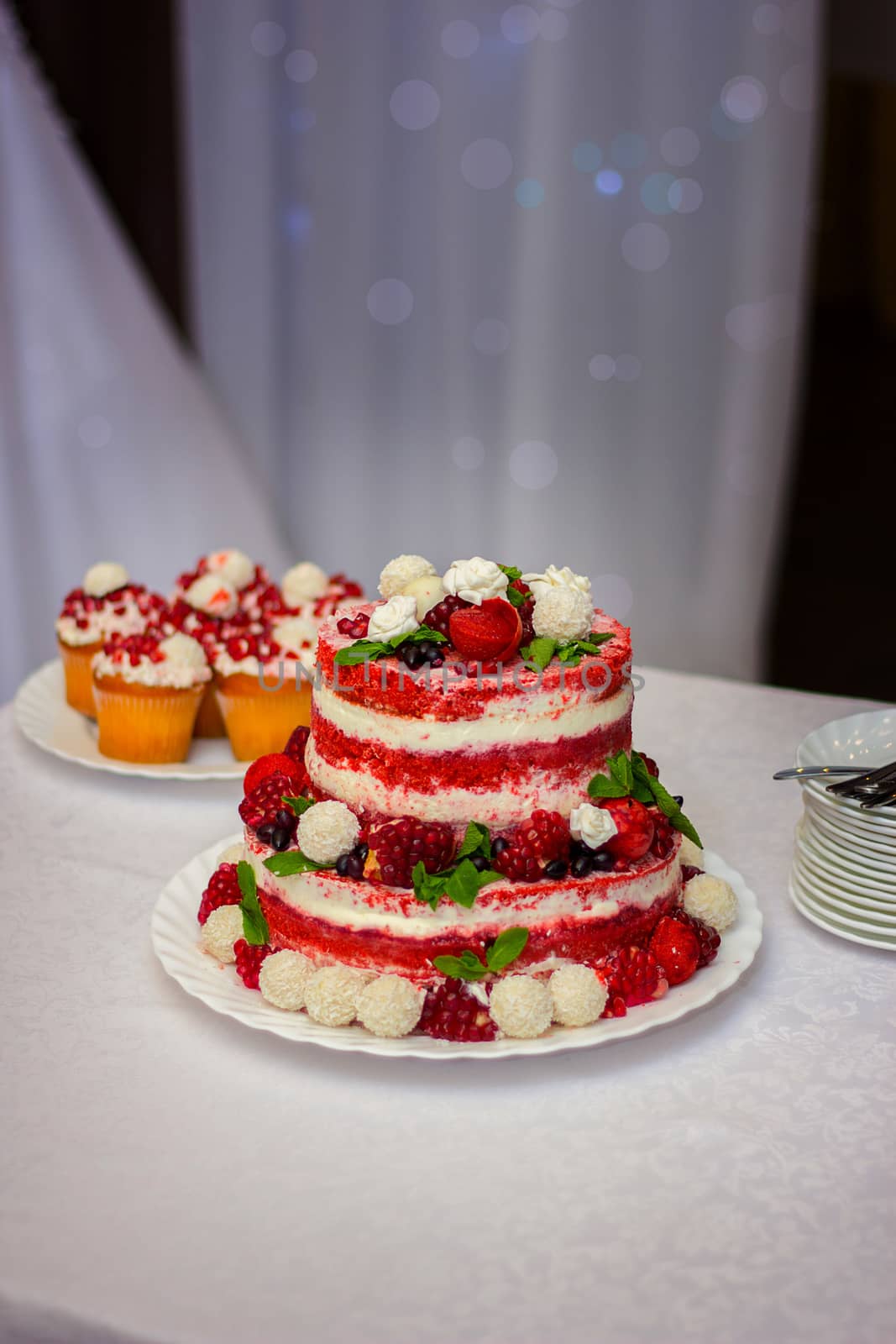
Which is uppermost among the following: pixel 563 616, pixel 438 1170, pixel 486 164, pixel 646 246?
pixel 486 164

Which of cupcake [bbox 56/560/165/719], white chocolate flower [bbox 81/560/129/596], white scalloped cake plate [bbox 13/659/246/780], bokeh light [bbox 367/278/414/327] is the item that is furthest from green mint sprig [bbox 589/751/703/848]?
bokeh light [bbox 367/278/414/327]

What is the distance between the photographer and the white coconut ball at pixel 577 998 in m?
1.73

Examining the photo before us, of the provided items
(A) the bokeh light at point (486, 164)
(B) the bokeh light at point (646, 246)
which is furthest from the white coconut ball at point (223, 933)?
(A) the bokeh light at point (486, 164)

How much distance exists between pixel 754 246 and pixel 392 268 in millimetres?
1508

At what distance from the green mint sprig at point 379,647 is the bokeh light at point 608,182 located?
3.89m

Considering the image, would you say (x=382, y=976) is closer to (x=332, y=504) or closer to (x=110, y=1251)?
(x=110, y=1251)

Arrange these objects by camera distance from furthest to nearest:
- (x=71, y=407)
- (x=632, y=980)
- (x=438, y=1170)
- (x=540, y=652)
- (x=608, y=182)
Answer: (x=608, y=182) < (x=71, y=407) < (x=540, y=652) < (x=632, y=980) < (x=438, y=1170)

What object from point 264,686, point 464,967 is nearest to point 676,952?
point 464,967

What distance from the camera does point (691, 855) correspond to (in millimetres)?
2127

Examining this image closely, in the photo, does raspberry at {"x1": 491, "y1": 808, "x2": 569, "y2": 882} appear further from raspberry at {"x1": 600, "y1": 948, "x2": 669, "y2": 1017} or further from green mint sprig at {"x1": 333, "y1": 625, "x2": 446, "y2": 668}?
green mint sprig at {"x1": 333, "y1": 625, "x2": 446, "y2": 668}

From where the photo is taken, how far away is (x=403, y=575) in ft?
6.96

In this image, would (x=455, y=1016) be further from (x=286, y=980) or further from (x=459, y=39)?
(x=459, y=39)

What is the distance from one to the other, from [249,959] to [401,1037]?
265 mm

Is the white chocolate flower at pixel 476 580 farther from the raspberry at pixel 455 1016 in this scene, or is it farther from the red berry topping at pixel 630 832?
the raspberry at pixel 455 1016
